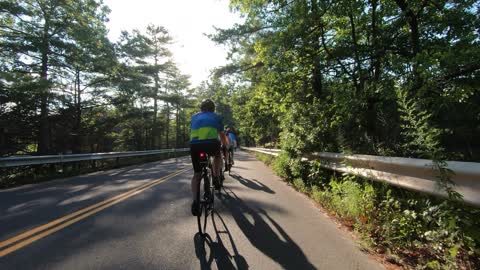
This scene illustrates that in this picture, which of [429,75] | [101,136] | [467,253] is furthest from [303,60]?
[101,136]

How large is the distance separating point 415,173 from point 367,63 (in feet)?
20.0

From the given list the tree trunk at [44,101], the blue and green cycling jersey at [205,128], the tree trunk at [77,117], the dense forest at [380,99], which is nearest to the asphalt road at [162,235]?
the dense forest at [380,99]

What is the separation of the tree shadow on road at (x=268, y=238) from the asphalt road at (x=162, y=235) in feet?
0.04

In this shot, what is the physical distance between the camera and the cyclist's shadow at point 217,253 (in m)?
3.67

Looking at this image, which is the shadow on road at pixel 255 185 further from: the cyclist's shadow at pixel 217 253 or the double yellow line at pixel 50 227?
the cyclist's shadow at pixel 217 253

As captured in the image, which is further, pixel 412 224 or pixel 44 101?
pixel 44 101

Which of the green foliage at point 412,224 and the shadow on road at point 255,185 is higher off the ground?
the green foliage at point 412,224

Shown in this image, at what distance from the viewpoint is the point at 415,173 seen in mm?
4180

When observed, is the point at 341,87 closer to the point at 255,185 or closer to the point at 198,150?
the point at 255,185

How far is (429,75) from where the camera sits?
6309 mm

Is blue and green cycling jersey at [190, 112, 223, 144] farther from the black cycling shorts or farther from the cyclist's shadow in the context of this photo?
the cyclist's shadow

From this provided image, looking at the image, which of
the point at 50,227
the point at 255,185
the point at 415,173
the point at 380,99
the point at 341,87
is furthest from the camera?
the point at 255,185

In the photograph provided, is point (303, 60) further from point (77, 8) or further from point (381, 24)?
point (77, 8)


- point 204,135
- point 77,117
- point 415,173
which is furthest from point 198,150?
point 77,117
